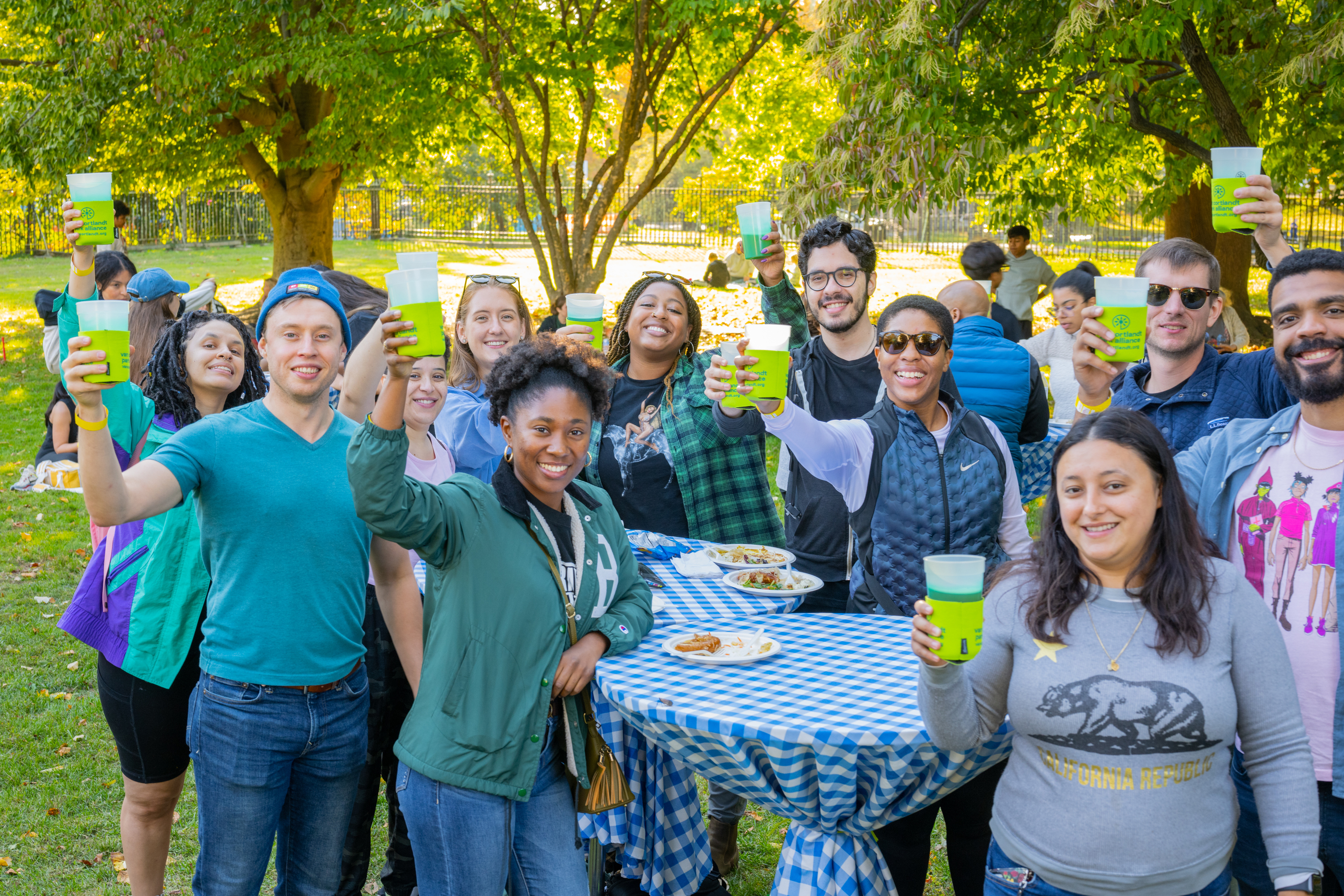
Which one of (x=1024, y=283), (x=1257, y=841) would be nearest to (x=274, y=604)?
(x=1257, y=841)

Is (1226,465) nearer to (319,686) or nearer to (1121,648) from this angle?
(1121,648)

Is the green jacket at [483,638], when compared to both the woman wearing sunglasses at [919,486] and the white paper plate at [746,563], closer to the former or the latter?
the woman wearing sunglasses at [919,486]

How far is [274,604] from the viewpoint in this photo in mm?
2863

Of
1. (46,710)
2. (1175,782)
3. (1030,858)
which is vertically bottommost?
(46,710)

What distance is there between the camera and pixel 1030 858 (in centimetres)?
238

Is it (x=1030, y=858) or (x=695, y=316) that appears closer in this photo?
(x=1030, y=858)

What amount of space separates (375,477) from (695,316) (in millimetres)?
2235

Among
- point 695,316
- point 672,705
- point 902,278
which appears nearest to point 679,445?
point 695,316

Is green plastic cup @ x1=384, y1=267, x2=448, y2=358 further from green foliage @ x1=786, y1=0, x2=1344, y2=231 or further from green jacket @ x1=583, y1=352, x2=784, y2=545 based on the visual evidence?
green foliage @ x1=786, y1=0, x2=1344, y2=231

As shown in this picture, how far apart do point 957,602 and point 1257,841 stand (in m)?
1.17

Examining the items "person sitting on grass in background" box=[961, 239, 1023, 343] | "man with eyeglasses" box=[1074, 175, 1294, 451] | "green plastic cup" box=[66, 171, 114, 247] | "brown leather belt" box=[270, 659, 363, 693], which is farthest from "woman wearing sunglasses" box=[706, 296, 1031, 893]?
"person sitting on grass in background" box=[961, 239, 1023, 343]

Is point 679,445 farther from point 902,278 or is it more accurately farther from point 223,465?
point 902,278

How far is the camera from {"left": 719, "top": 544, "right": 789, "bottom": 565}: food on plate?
3965 millimetres

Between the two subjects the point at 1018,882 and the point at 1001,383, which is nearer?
the point at 1018,882
